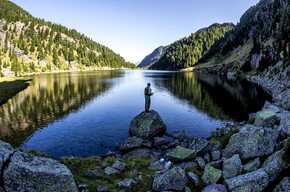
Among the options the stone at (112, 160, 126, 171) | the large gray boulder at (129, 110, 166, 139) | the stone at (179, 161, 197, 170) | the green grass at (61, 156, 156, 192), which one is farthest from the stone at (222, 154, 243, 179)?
the large gray boulder at (129, 110, 166, 139)

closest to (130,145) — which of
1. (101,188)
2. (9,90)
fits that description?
(101,188)

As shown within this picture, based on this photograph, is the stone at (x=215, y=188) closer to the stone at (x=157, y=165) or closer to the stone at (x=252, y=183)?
the stone at (x=252, y=183)

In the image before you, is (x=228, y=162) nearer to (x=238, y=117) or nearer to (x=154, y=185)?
(x=154, y=185)

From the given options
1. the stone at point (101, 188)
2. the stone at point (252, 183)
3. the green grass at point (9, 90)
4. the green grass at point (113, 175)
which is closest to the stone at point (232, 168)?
the stone at point (252, 183)

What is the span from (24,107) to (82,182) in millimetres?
36879

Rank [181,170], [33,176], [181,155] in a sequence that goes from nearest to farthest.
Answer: [33,176] < [181,170] < [181,155]

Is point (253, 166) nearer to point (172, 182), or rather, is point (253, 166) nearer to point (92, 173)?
point (172, 182)

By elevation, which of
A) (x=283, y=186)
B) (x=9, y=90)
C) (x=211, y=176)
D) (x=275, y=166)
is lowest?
(x=211, y=176)

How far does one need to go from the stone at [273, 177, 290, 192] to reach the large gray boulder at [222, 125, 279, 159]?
3687 mm

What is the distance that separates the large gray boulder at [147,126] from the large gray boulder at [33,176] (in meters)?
15.7

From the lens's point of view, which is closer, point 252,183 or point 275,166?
point 252,183

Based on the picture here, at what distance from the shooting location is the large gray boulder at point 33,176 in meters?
7.86

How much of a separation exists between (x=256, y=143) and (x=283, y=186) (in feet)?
14.3

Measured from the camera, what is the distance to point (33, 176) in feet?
26.5
